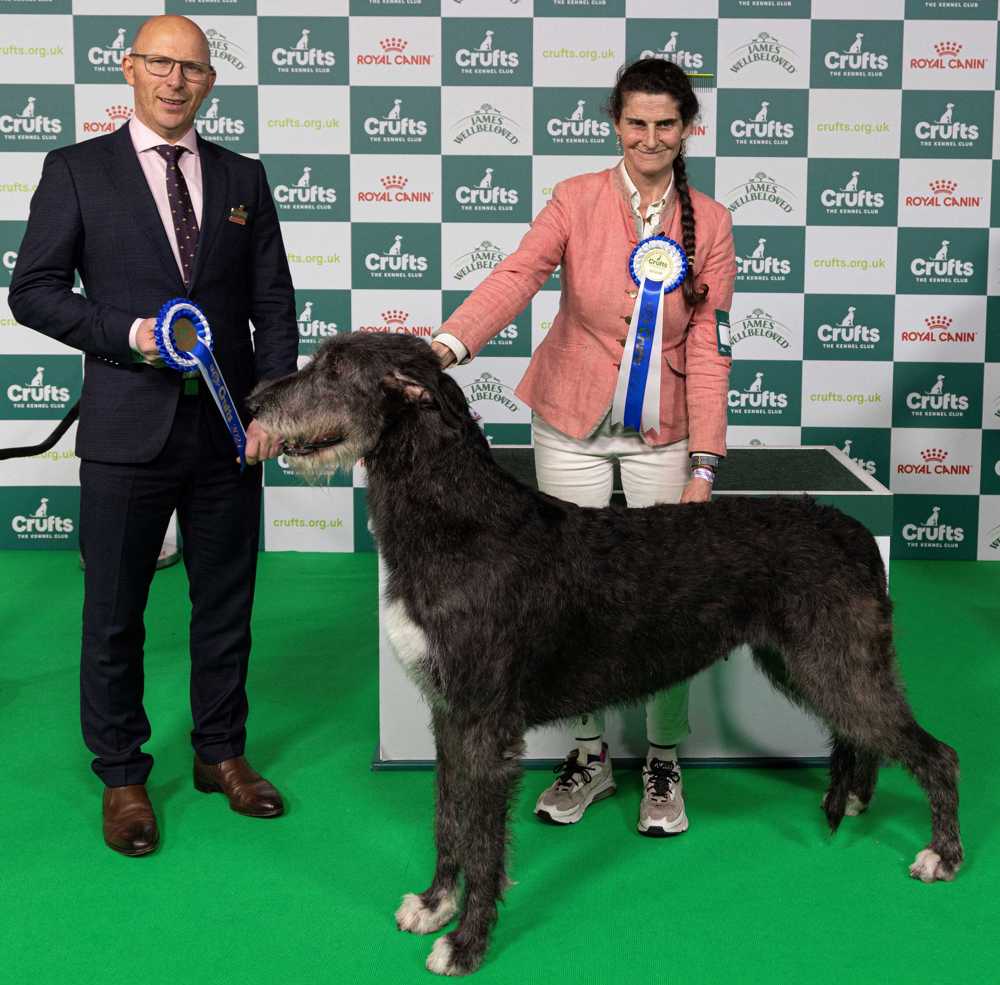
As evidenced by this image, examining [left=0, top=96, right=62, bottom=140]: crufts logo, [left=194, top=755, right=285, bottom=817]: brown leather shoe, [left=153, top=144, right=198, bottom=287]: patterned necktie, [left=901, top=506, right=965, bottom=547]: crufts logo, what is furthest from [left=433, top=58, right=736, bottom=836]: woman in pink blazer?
[left=0, top=96, right=62, bottom=140]: crufts logo

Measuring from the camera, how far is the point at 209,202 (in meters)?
2.88

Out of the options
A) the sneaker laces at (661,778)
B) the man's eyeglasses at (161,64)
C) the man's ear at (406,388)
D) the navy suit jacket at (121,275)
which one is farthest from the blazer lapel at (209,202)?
the sneaker laces at (661,778)

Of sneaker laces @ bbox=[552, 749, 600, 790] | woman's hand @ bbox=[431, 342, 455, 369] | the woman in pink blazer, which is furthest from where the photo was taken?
sneaker laces @ bbox=[552, 749, 600, 790]

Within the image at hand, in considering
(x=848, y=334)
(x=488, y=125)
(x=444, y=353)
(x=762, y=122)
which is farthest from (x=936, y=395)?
(x=444, y=353)

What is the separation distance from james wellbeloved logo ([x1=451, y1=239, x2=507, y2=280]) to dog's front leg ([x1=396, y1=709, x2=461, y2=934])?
3331 mm

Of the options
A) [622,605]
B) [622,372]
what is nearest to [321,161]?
[622,372]

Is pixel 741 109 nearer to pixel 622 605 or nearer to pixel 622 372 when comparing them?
pixel 622 372

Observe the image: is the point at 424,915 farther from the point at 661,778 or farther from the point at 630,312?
the point at 630,312

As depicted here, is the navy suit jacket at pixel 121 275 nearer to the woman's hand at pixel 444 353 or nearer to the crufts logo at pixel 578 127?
the woman's hand at pixel 444 353

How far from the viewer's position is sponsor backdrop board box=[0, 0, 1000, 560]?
17.7 ft

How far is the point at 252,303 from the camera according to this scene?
3064mm

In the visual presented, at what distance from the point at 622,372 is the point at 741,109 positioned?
3022 millimetres

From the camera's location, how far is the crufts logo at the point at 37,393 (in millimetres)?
5691

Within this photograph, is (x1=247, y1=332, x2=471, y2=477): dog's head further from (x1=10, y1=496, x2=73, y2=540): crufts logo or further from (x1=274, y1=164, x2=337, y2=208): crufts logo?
(x1=10, y1=496, x2=73, y2=540): crufts logo
